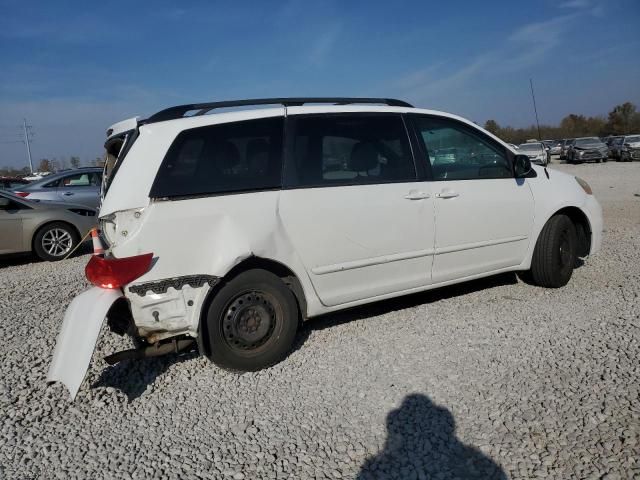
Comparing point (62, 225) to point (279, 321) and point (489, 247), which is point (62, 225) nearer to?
point (279, 321)

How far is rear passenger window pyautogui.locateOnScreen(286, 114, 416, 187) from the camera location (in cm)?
379

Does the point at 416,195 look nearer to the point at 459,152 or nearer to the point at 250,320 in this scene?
the point at 459,152

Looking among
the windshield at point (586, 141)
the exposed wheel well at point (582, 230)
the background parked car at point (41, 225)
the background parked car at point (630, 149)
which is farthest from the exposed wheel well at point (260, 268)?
the background parked car at point (630, 149)

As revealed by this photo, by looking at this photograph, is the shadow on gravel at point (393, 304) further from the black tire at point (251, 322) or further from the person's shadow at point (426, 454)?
the person's shadow at point (426, 454)

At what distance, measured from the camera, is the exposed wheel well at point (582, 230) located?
520cm

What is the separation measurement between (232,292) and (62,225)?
265 inches

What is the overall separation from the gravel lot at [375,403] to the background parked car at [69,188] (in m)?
7.14

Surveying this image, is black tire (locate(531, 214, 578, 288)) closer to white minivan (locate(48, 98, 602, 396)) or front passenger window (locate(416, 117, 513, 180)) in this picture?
white minivan (locate(48, 98, 602, 396))

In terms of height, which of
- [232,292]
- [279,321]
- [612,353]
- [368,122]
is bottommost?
[612,353]

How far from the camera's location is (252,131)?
145 inches

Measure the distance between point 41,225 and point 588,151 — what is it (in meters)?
32.3

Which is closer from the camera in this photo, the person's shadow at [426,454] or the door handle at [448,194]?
the person's shadow at [426,454]

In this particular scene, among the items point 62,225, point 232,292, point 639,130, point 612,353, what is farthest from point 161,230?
point 639,130

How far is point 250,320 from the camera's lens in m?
3.55
